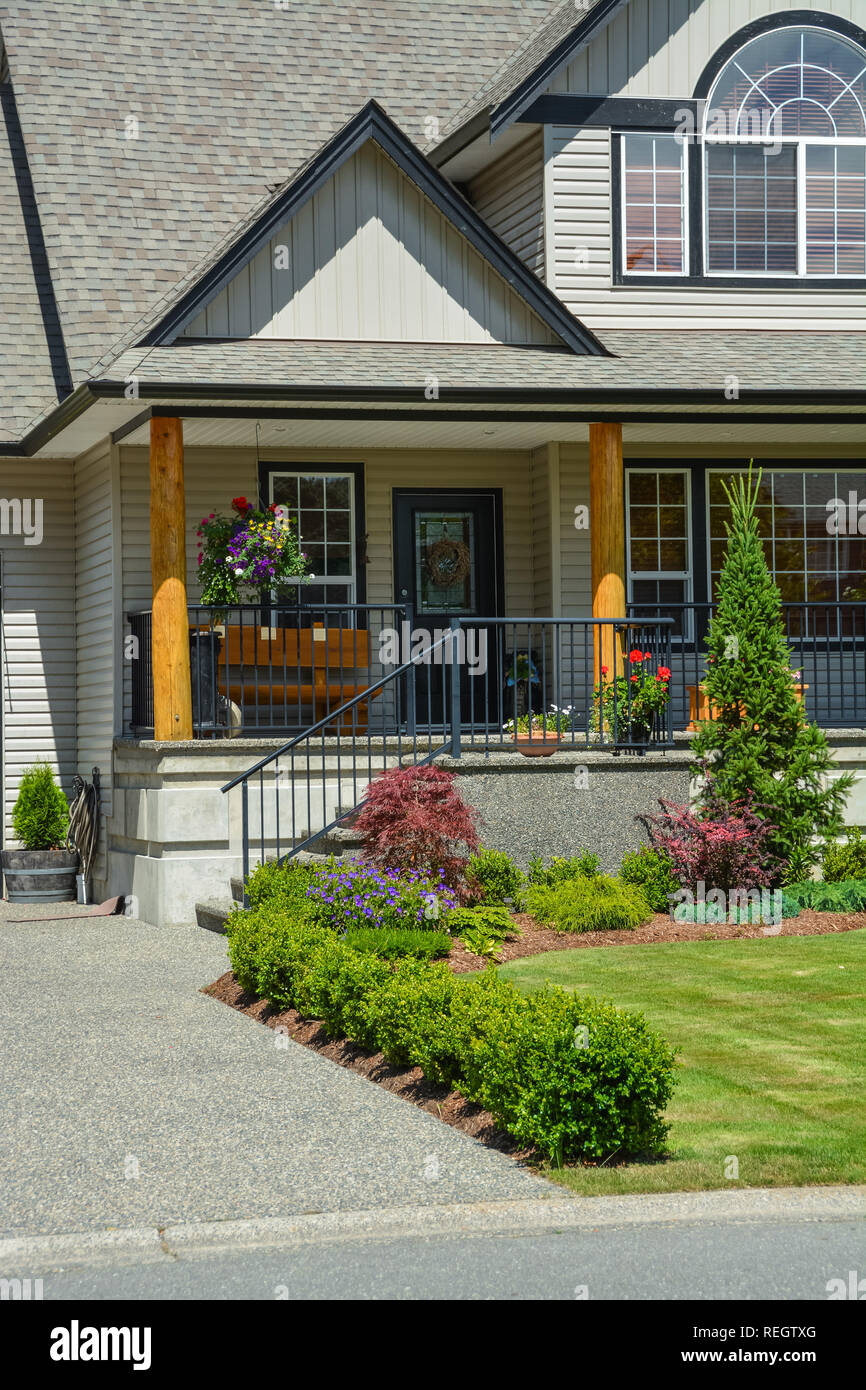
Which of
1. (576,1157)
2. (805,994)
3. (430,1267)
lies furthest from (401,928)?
(430,1267)

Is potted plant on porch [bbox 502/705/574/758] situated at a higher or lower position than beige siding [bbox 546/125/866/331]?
lower

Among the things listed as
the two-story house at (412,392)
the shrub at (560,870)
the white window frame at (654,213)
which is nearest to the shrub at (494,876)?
the shrub at (560,870)

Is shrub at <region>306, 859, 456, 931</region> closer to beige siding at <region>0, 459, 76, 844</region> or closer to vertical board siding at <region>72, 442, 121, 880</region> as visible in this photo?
vertical board siding at <region>72, 442, 121, 880</region>

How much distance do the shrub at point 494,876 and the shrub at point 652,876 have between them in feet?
3.05

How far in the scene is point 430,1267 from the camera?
5004 millimetres

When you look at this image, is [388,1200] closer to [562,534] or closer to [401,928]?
[401,928]

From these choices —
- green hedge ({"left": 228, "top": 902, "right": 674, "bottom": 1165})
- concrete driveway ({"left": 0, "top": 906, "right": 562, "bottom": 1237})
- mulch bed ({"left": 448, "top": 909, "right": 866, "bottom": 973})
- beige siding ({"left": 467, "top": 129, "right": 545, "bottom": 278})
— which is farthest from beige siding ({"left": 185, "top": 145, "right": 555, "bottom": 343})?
green hedge ({"left": 228, "top": 902, "right": 674, "bottom": 1165})

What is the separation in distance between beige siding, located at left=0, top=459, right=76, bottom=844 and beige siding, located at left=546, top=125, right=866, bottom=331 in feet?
Result: 18.1

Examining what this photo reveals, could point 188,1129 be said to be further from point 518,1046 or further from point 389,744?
point 389,744

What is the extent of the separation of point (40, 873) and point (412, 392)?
6059 millimetres

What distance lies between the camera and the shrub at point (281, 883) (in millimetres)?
10812

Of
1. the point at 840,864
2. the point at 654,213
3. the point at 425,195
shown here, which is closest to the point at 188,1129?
the point at 840,864

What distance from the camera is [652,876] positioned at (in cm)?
1194

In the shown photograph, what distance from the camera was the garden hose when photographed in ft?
49.4
